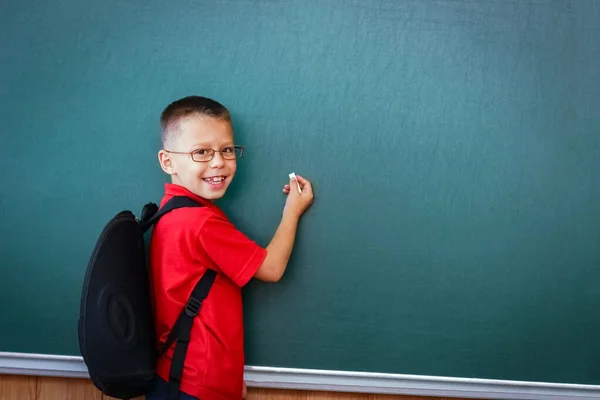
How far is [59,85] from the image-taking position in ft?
5.02

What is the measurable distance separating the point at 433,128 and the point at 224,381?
784mm

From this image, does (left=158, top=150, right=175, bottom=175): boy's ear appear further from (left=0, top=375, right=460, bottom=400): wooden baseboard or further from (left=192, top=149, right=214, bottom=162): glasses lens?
(left=0, top=375, right=460, bottom=400): wooden baseboard

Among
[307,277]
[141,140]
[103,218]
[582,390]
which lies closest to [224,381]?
[307,277]

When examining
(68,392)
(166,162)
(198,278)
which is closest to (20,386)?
(68,392)

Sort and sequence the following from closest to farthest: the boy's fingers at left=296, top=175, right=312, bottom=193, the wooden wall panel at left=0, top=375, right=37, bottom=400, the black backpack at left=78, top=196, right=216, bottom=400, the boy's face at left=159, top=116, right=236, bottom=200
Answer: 1. the black backpack at left=78, top=196, right=216, bottom=400
2. the boy's face at left=159, top=116, right=236, bottom=200
3. the boy's fingers at left=296, top=175, right=312, bottom=193
4. the wooden wall panel at left=0, top=375, right=37, bottom=400

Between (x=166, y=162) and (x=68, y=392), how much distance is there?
69cm

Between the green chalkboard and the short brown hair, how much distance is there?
0.26 feet

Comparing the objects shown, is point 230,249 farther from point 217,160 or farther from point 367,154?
point 367,154

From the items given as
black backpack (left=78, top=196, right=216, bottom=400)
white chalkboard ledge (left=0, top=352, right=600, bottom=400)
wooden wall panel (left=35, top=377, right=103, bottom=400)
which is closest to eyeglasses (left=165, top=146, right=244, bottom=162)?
black backpack (left=78, top=196, right=216, bottom=400)

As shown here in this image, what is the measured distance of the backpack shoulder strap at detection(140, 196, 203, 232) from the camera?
1.38 m

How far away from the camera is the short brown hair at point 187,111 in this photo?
140 centimetres

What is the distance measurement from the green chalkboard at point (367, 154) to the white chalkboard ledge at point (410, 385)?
0.08 ft

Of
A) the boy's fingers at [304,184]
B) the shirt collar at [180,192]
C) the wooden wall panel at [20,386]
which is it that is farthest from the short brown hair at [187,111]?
the wooden wall panel at [20,386]

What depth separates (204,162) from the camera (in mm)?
1378
